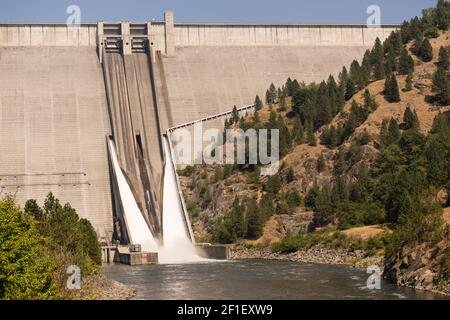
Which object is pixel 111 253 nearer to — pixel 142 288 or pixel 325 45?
pixel 142 288

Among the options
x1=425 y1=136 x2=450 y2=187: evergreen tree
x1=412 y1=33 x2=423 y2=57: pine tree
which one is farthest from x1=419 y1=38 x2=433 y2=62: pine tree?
x1=425 y1=136 x2=450 y2=187: evergreen tree

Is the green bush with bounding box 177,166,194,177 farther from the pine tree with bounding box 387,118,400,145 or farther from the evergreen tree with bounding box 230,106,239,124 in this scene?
the pine tree with bounding box 387,118,400,145

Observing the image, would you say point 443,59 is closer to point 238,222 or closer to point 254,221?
point 254,221

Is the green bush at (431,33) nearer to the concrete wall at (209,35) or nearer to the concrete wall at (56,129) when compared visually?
the concrete wall at (209,35)

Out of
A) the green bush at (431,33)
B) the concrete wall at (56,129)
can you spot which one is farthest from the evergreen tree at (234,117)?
the green bush at (431,33)

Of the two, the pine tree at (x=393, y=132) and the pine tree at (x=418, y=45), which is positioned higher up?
the pine tree at (x=418, y=45)

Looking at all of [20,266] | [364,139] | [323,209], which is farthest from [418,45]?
[20,266]
